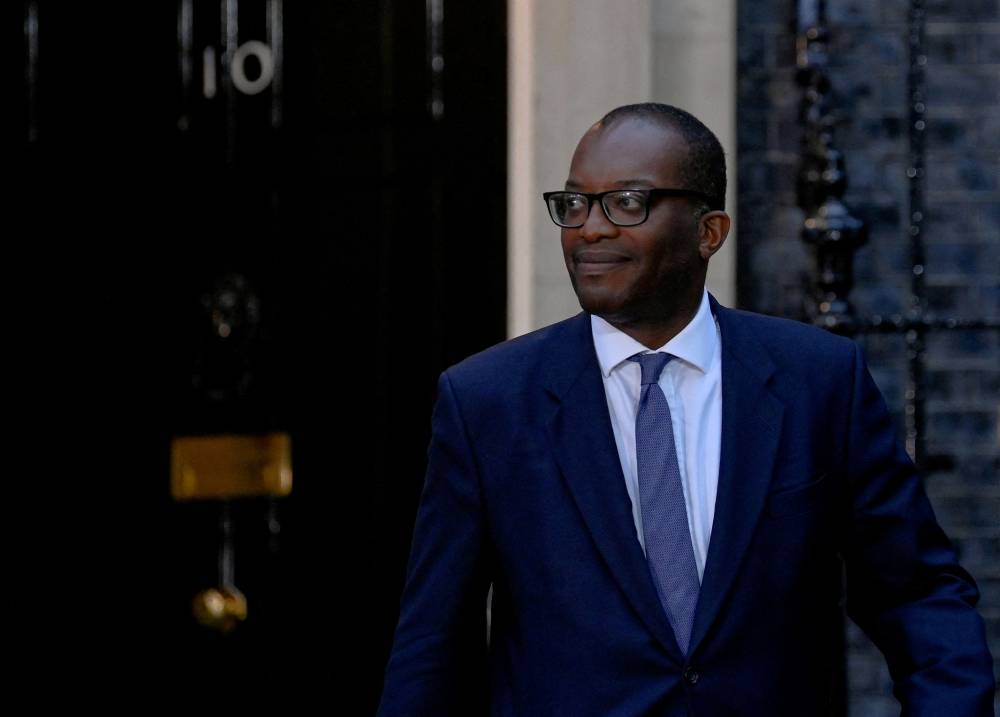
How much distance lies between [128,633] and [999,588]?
2778 millimetres

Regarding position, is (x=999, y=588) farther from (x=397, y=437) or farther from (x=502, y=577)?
(x=502, y=577)

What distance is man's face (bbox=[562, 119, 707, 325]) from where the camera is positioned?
9.17 feet

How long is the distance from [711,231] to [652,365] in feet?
0.80

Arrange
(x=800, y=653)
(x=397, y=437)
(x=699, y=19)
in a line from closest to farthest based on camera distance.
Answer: (x=800, y=653)
(x=699, y=19)
(x=397, y=437)

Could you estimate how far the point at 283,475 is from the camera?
5.81 meters

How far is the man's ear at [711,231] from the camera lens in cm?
289

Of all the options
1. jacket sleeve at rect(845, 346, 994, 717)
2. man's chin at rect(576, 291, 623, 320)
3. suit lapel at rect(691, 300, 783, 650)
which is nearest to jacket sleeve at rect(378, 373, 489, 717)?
man's chin at rect(576, 291, 623, 320)

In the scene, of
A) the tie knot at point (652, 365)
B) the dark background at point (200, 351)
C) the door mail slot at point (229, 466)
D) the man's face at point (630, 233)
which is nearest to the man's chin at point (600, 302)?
the man's face at point (630, 233)

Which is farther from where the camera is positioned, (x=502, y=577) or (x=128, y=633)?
(x=128, y=633)

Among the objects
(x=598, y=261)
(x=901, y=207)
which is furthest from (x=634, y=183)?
(x=901, y=207)

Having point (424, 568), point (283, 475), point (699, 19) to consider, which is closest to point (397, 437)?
point (283, 475)

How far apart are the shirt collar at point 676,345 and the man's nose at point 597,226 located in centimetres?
19

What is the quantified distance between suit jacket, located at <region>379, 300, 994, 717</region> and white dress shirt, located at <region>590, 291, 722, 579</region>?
0.03 metres

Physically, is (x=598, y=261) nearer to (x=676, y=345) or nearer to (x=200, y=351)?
(x=676, y=345)
